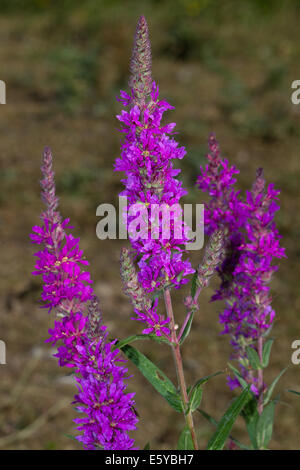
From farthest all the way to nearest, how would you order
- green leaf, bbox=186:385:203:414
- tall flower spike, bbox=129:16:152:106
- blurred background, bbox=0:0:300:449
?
blurred background, bbox=0:0:300:449 → green leaf, bbox=186:385:203:414 → tall flower spike, bbox=129:16:152:106

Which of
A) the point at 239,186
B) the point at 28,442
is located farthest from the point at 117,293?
the point at 239,186

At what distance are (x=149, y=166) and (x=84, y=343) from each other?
54 centimetres

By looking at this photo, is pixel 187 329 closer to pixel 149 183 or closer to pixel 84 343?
pixel 84 343

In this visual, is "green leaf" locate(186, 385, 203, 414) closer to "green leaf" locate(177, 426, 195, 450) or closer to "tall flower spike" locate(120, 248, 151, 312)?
"green leaf" locate(177, 426, 195, 450)

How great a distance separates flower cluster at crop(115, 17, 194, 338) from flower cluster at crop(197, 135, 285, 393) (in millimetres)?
309

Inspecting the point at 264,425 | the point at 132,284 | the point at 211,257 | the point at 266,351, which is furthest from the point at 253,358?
the point at 132,284

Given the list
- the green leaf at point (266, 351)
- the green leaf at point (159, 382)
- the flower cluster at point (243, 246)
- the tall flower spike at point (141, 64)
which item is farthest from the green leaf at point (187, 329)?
the tall flower spike at point (141, 64)

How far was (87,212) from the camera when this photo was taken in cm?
507

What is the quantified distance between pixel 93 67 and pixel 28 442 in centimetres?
520

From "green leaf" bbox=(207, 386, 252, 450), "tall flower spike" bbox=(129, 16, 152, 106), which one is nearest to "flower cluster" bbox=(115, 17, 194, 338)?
"tall flower spike" bbox=(129, 16, 152, 106)

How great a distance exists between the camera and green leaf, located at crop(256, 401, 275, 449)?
1.99 metres

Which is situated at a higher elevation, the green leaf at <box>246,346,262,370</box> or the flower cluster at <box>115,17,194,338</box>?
the flower cluster at <box>115,17,194,338</box>

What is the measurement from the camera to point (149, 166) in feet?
5.13

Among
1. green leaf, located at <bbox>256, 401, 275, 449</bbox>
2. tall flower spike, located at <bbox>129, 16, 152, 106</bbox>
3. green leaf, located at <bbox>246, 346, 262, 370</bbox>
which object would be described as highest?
tall flower spike, located at <bbox>129, 16, 152, 106</bbox>
